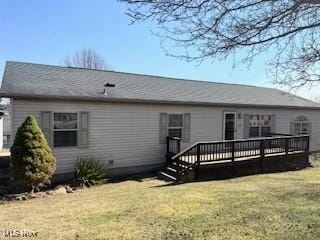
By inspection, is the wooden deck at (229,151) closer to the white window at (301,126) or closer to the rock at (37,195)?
the white window at (301,126)

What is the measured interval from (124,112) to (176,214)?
7772 millimetres

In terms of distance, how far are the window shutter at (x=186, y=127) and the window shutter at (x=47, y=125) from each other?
625 centimetres

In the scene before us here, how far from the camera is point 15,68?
14.5 meters

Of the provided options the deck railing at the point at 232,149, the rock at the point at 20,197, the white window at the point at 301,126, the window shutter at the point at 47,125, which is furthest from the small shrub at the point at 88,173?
the white window at the point at 301,126

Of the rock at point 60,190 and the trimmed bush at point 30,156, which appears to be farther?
the rock at point 60,190

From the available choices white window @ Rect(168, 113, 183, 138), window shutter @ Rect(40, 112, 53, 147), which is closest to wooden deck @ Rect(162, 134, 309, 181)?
white window @ Rect(168, 113, 183, 138)

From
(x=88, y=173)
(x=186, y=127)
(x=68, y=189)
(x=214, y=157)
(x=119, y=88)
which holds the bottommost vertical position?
(x=68, y=189)

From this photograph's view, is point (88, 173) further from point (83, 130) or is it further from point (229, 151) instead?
point (229, 151)

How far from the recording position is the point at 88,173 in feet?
41.9

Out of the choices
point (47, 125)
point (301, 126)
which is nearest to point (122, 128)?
point (47, 125)

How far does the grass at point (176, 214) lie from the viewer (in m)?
5.79

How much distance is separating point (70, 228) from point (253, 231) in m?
3.16

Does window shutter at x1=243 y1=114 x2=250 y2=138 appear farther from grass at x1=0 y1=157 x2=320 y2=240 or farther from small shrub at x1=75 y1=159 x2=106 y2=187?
small shrub at x1=75 y1=159 x2=106 y2=187

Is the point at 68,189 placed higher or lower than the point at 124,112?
lower
